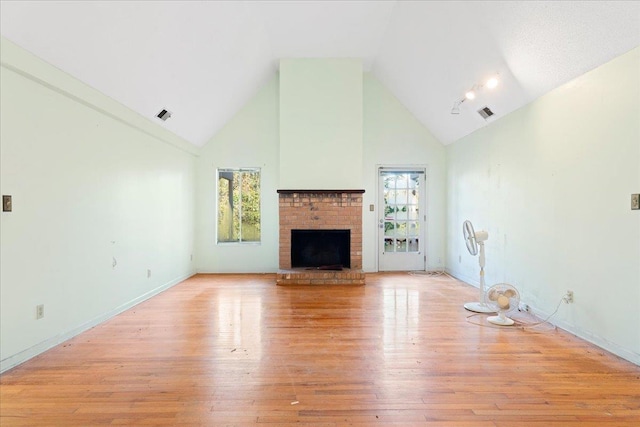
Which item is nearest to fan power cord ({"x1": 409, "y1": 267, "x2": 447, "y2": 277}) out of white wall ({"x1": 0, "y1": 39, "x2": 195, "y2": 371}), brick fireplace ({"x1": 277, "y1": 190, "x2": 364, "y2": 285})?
brick fireplace ({"x1": 277, "y1": 190, "x2": 364, "y2": 285})

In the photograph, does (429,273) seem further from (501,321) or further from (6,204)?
(6,204)

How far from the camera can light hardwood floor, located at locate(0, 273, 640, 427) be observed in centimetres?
189

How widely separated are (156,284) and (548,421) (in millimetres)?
4547

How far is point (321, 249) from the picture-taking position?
5.89 m

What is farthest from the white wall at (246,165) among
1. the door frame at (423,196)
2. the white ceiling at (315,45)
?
the door frame at (423,196)

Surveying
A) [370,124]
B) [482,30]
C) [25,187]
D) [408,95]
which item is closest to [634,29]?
[482,30]

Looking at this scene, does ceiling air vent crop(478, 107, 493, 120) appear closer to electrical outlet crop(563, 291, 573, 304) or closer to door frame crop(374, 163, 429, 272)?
door frame crop(374, 163, 429, 272)

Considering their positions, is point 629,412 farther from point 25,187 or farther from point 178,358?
point 25,187

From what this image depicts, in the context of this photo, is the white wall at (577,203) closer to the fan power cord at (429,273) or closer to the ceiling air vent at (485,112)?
the ceiling air vent at (485,112)

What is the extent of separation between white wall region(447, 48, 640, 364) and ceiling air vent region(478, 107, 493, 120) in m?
0.17

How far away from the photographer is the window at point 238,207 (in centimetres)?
620

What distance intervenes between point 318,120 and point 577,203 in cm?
385

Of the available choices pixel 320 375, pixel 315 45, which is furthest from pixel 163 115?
pixel 320 375

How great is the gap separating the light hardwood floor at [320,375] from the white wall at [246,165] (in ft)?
7.83
